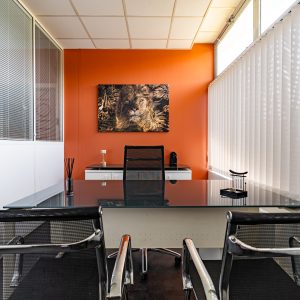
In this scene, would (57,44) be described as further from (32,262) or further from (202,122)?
(32,262)

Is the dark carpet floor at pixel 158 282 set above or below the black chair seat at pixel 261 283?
below

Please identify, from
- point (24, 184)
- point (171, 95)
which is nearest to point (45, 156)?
point (24, 184)

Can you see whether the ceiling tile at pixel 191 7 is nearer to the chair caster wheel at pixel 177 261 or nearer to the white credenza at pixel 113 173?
the white credenza at pixel 113 173

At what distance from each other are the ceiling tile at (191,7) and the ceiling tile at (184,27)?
134 mm

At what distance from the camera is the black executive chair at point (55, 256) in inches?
32.1

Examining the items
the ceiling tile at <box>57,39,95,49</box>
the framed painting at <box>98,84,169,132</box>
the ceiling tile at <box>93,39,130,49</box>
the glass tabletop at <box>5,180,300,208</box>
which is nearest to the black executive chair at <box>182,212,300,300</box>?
the glass tabletop at <box>5,180,300,208</box>

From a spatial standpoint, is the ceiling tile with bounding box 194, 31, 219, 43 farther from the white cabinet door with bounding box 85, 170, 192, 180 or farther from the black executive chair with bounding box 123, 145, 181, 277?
the black executive chair with bounding box 123, 145, 181, 277

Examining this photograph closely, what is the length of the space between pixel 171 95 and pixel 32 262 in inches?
165

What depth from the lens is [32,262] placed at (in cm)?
87

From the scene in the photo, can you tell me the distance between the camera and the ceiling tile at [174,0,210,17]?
10.5ft

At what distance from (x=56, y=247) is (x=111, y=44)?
422 centimetres

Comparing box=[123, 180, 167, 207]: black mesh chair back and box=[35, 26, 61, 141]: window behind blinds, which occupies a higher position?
box=[35, 26, 61, 141]: window behind blinds

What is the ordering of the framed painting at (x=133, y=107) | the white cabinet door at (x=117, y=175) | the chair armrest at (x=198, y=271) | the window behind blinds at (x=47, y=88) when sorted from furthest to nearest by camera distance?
the framed painting at (x=133, y=107) < the white cabinet door at (x=117, y=175) < the window behind blinds at (x=47, y=88) < the chair armrest at (x=198, y=271)

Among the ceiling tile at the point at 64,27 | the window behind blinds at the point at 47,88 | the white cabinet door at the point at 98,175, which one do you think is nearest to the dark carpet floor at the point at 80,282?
the window behind blinds at the point at 47,88
